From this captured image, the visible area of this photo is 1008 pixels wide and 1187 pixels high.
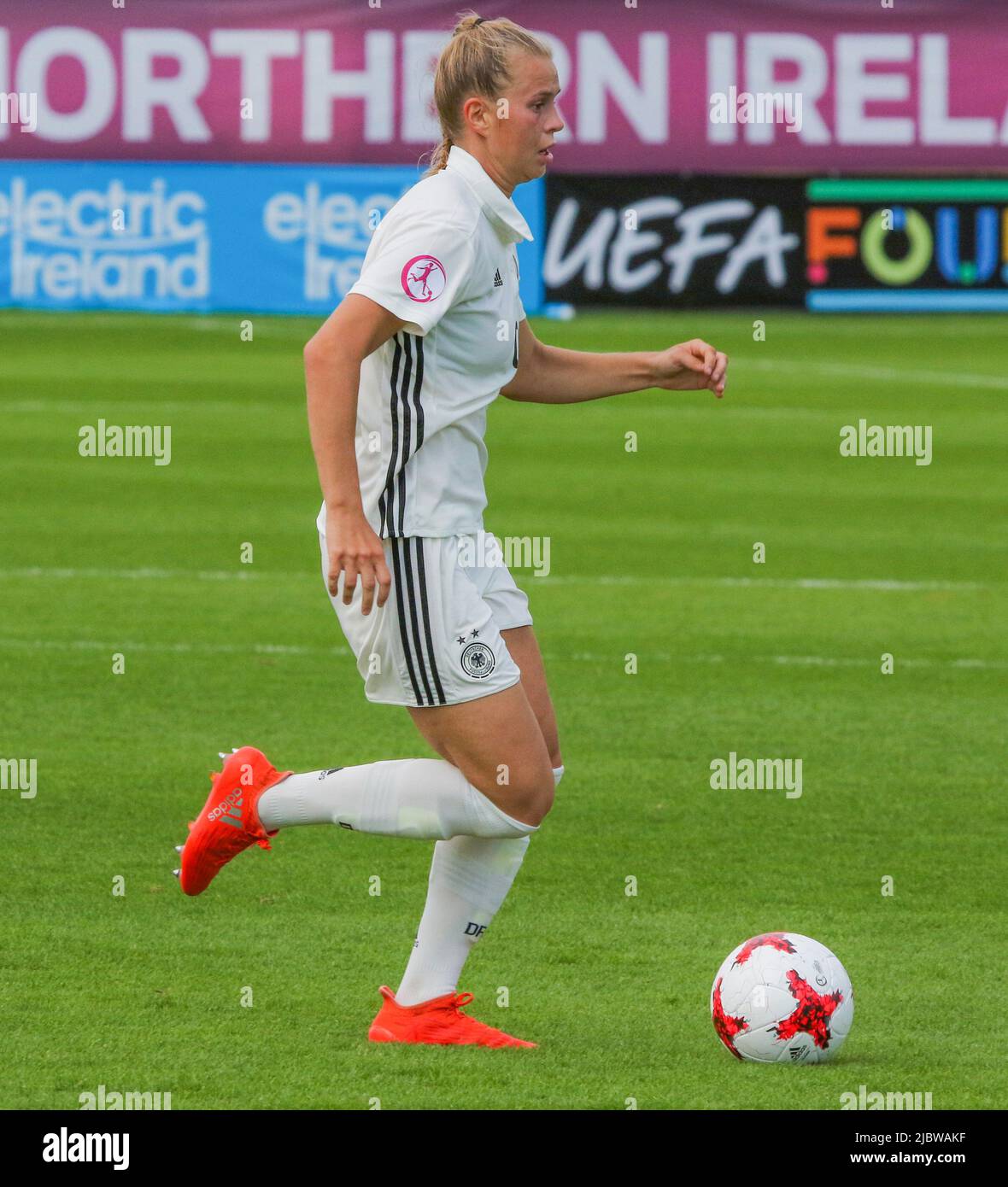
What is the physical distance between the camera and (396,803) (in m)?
5.05

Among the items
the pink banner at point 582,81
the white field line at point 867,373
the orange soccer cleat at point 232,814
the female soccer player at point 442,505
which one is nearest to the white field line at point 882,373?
the white field line at point 867,373

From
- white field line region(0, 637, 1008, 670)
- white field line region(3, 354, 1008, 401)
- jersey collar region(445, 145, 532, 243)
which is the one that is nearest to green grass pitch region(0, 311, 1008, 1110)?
white field line region(0, 637, 1008, 670)

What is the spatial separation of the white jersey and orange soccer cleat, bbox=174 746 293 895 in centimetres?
69

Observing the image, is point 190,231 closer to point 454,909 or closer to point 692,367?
point 692,367

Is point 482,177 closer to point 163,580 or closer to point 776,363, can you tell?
point 163,580

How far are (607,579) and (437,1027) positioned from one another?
770 centimetres

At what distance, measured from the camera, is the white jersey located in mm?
4820

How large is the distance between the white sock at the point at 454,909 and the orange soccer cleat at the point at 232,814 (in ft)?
1.36

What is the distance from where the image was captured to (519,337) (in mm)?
5449

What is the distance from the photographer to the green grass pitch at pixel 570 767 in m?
5.07

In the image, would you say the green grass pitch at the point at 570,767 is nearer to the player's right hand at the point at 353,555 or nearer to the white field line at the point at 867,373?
the player's right hand at the point at 353,555

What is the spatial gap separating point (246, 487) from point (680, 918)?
32.2 feet
